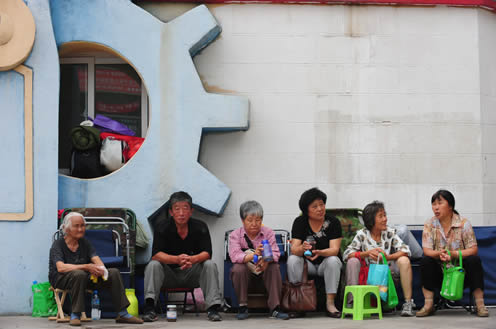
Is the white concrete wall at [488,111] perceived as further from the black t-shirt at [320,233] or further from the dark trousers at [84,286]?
→ the dark trousers at [84,286]

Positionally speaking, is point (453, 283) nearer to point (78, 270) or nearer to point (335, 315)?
Result: point (335, 315)

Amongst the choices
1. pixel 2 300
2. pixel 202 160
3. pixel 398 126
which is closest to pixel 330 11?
pixel 398 126

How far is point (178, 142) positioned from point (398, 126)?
2.77 metres

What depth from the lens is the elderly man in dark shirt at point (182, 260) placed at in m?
9.16

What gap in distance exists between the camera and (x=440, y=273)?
30.7ft

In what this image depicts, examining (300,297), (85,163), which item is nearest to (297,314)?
(300,297)

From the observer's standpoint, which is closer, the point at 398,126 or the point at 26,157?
the point at 26,157

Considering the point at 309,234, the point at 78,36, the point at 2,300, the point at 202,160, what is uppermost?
the point at 78,36

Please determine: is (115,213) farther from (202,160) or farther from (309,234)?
(309,234)

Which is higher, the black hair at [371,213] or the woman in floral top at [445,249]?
the black hair at [371,213]

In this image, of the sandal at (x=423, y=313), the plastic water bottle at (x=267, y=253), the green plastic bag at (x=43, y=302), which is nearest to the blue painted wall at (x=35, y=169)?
the green plastic bag at (x=43, y=302)

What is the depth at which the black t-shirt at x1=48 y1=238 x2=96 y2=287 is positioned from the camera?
29.2 ft

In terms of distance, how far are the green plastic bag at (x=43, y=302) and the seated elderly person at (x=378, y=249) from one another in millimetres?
3266

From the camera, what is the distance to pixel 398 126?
10.7 m
